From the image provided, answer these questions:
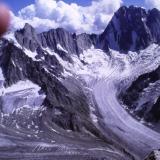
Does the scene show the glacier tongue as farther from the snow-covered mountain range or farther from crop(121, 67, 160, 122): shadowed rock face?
crop(121, 67, 160, 122): shadowed rock face

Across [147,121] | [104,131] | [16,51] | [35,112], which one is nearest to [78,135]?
[104,131]

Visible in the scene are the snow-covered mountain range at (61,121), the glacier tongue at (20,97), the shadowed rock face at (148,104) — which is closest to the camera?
the snow-covered mountain range at (61,121)

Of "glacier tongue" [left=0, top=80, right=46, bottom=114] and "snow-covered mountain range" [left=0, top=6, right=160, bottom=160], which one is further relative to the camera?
"glacier tongue" [left=0, top=80, right=46, bottom=114]

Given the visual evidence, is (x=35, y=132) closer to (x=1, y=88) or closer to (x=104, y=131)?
(x=104, y=131)

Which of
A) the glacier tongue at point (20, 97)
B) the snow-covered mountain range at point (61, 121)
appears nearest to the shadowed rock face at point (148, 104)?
the snow-covered mountain range at point (61, 121)

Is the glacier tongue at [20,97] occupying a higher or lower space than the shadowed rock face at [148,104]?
higher

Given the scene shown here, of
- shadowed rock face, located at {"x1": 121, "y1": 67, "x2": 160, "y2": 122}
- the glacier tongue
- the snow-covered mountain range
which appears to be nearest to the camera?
the snow-covered mountain range

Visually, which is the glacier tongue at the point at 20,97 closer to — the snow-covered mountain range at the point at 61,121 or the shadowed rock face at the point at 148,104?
the snow-covered mountain range at the point at 61,121

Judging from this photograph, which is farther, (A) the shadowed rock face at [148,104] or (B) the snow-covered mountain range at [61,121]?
(A) the shadowed rock face at [148,104]

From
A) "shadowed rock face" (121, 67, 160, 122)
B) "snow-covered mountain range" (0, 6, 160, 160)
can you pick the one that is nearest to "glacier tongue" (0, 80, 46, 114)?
"snow-covered mountain range" (0, 6, 160, 160)
